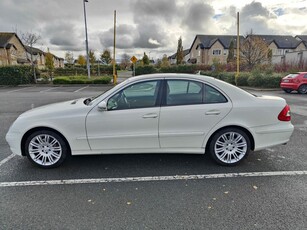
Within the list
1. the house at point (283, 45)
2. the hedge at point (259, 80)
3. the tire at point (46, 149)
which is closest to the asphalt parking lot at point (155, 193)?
the tire at point (46, 149)

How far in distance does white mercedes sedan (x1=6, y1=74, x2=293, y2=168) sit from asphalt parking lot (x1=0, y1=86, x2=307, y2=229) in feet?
1.03

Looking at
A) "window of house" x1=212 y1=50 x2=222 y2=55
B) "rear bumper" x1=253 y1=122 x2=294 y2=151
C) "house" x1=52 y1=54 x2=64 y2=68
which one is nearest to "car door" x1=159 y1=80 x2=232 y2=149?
"rear bumper" x1=253 y1=122 x2=294 y2=151

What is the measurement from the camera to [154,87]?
11.8 feet

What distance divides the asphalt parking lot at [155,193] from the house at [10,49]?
3645cm

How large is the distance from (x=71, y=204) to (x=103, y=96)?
164cm

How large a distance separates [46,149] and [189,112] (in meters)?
2.35

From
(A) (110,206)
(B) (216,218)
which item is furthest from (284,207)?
(A) (110,206)

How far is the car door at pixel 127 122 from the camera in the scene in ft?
11.3

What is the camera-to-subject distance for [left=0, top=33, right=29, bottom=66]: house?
117 feet

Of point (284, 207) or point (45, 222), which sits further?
point (284, 207)

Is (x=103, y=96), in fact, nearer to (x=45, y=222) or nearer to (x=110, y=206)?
(x=110, y=206)

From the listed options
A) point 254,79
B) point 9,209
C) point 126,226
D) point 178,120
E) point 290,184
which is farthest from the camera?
point 254,79

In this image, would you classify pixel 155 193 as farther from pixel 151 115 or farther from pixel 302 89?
pixel 302 89

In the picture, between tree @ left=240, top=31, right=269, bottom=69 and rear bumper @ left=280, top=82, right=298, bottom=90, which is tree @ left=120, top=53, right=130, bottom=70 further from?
rear bumper @ left=280, top=82, right=298, bottom=90
